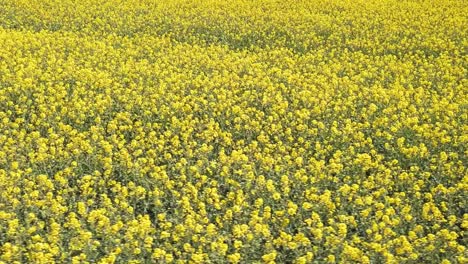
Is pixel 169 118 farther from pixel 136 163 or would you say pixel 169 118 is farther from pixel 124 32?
pixel 124 32

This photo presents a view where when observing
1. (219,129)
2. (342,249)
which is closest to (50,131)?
(219,129)

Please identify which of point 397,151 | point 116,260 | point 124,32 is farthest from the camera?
point 124,32

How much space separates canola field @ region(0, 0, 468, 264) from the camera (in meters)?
5.06

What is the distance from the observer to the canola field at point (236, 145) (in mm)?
5062

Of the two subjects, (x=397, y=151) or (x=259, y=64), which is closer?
(x=397, y=151)

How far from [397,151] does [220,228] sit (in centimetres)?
264

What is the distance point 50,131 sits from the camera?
738 cm

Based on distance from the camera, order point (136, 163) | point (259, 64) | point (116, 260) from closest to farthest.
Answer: point (116, 260)
point (136, 163)
point (259, 64)

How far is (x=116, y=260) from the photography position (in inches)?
191

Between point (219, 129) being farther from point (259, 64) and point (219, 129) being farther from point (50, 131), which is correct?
point (259, 64)

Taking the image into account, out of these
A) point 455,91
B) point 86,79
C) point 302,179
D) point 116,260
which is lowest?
point 116,260

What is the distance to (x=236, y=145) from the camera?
7414 millimetres

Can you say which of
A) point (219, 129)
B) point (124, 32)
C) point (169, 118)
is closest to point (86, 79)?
point (169, 118)

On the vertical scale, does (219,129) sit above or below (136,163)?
above
